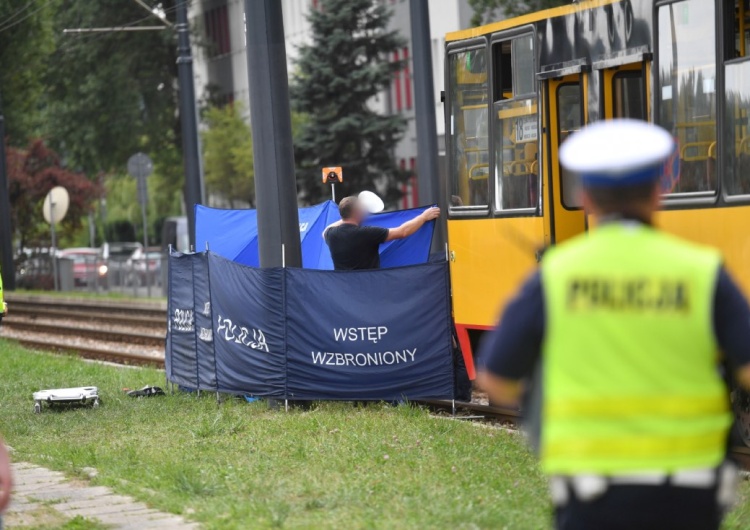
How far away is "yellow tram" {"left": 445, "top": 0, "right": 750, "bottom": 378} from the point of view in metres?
9.91

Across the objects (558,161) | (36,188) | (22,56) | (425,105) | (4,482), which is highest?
(22,56)

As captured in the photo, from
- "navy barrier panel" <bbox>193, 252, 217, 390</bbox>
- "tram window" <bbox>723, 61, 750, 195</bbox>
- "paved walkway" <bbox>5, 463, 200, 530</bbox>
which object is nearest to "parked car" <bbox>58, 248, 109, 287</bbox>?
"navy barrier panel" <bbox>193, 252, 217, 390</bbox>

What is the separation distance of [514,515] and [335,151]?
35207 mm

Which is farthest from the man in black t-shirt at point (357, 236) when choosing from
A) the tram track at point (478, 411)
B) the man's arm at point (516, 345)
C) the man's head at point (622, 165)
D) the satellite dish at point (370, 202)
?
the man's head at point (622, 165)

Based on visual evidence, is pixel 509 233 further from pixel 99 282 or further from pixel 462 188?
pixel 99 282

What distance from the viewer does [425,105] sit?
2161cm

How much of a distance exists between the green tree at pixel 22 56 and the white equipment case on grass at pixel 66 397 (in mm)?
35118

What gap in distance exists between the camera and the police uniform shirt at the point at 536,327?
148 inches

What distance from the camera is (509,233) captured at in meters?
12.5

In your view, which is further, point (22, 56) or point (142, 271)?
point (22, 56)

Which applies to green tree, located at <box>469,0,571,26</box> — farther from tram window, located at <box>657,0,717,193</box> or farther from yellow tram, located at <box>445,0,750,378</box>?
tram window, located at <box>657,0,717,193</box>

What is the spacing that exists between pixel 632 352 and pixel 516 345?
0.34 metres

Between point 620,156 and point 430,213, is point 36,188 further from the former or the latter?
point 620,156

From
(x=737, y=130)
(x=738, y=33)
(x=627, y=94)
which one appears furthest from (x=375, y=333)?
(x=738, y=33)
